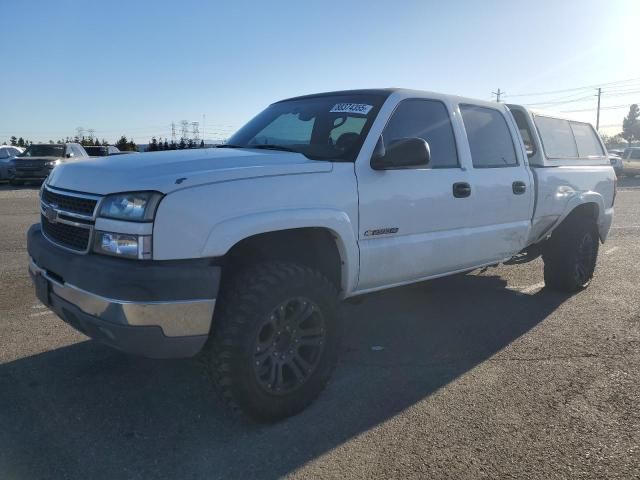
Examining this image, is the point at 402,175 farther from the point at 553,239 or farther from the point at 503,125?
the point at 553,239

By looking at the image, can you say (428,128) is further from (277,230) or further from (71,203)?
(71,203)

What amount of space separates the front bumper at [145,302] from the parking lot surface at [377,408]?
1.98 ft

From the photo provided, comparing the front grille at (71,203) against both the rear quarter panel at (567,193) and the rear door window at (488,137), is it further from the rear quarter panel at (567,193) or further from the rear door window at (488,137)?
the rear quarter panel at (567,193)

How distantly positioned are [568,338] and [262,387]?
9.52ft

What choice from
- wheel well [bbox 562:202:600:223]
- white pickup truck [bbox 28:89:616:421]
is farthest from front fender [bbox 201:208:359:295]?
wheel well [bbox 562:202:600:223]

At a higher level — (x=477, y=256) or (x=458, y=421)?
(x=477, y=256)

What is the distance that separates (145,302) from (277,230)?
2.71 ft

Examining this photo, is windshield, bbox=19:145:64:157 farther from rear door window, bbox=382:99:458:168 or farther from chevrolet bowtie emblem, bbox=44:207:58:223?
rear door window, bbox=382:99:458:168

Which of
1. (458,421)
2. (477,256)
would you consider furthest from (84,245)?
(477,256)

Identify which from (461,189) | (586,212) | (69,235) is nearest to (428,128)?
(461,189)

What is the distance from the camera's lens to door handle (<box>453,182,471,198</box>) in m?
4.19

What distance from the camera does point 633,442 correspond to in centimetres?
301

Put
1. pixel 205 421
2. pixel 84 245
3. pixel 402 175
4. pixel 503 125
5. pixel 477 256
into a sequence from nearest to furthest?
pixel 84 245
pixel 205 421
pixel 402 175
pixel 477 256
pixel 503 125

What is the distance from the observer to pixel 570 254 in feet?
19.2
